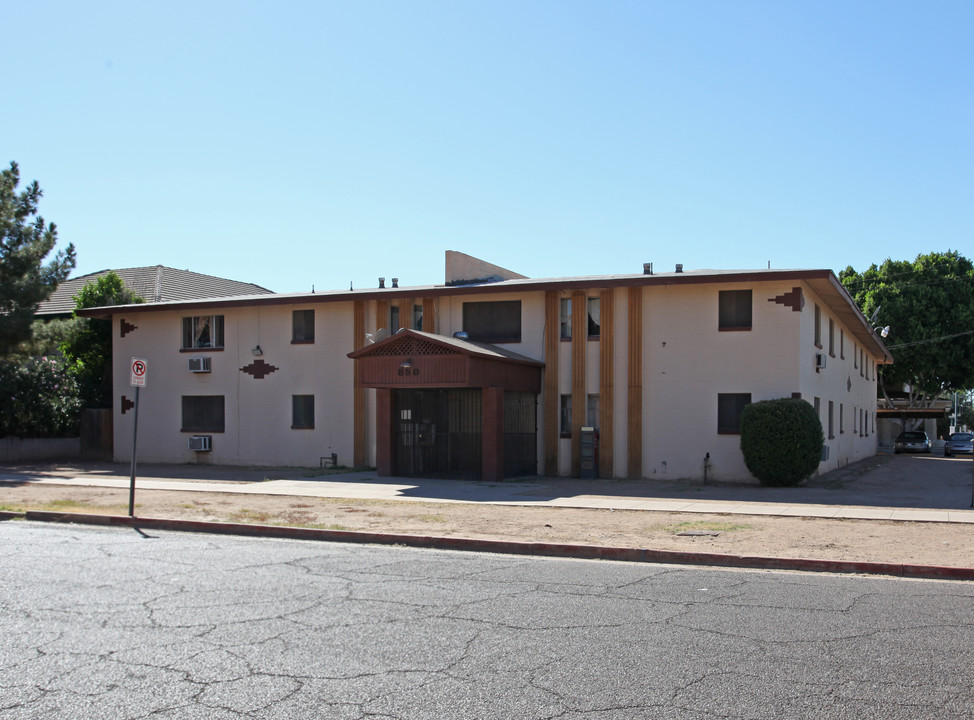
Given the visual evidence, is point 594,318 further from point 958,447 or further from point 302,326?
point 958,447

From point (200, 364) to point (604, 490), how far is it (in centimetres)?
1398

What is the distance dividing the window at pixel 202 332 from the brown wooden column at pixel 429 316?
700cm

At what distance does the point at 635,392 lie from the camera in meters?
23.5

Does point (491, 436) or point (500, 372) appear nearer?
point (491, 436)

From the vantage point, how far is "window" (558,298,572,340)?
24516mm

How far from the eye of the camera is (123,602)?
8195 millimetres

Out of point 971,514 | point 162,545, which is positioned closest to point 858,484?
point 971,514

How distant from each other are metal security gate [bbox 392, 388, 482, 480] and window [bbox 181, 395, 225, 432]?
762 centimetres

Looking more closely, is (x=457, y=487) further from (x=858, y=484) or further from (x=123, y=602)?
(x=123, y=602)

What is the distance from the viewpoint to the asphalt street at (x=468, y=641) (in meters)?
5.41

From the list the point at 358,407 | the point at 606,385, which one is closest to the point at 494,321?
the point at 606,385

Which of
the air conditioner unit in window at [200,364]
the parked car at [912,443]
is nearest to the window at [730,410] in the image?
the air conditioner unit in window at [200,364]

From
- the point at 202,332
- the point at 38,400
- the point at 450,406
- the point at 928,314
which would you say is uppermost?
the point at 928,314

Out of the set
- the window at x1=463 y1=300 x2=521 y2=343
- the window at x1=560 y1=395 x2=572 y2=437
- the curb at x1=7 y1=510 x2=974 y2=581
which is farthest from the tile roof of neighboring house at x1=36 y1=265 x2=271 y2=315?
the curb at x1=7 y1=510 x2=974 y2=581
